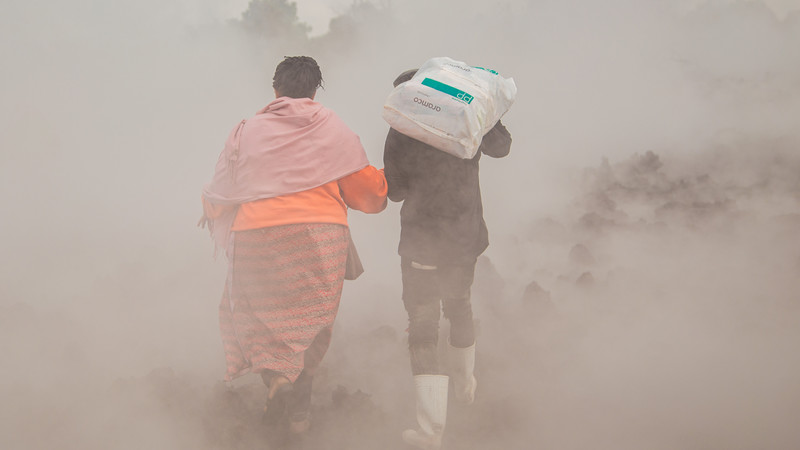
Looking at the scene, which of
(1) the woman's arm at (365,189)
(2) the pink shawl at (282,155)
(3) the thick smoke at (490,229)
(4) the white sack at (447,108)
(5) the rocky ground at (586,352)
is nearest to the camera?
(4) the white sack at (447,108)

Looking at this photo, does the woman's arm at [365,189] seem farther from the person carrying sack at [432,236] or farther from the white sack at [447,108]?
the white sack at [447,108]

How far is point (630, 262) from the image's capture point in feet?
11.4

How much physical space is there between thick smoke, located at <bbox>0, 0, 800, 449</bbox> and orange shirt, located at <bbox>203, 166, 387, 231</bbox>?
0.92 metres

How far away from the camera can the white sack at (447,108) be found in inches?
77.1

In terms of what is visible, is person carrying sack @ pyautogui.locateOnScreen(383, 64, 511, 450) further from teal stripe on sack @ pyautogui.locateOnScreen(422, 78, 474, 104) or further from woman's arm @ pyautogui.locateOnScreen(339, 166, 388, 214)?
teal stripe on sack @ pyautogui.locateOnScreen(422, 78, 474, 104)

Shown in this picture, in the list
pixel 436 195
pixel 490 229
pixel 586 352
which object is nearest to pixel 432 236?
pixel 436 195

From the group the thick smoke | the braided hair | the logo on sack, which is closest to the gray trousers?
the thick smoke

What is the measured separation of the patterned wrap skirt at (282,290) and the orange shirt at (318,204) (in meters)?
0.03

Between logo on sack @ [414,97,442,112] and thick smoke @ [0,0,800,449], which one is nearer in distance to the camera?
logo on sack @ [414,97,442,112]

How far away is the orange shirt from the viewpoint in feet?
6.82

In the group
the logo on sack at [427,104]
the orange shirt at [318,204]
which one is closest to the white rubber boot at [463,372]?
the orange shirt at [318,204]

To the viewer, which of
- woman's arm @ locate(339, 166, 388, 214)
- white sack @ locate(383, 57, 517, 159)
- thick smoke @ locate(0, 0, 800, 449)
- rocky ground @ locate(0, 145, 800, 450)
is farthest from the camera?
thick smoke @ locate(0, 0, 800, 449)

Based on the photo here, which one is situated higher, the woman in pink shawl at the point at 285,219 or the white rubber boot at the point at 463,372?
the woman in pink shawl at the point at 285,219

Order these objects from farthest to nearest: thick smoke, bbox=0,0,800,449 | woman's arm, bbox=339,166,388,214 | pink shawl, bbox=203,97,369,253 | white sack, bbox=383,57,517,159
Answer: thick smoke, bbox=0,0,800,449 < woman's arm, bbox=339,166,388,214 < pink shawl, bbox=203,97,369,253 < white sack, bbox=383,57,517,159
